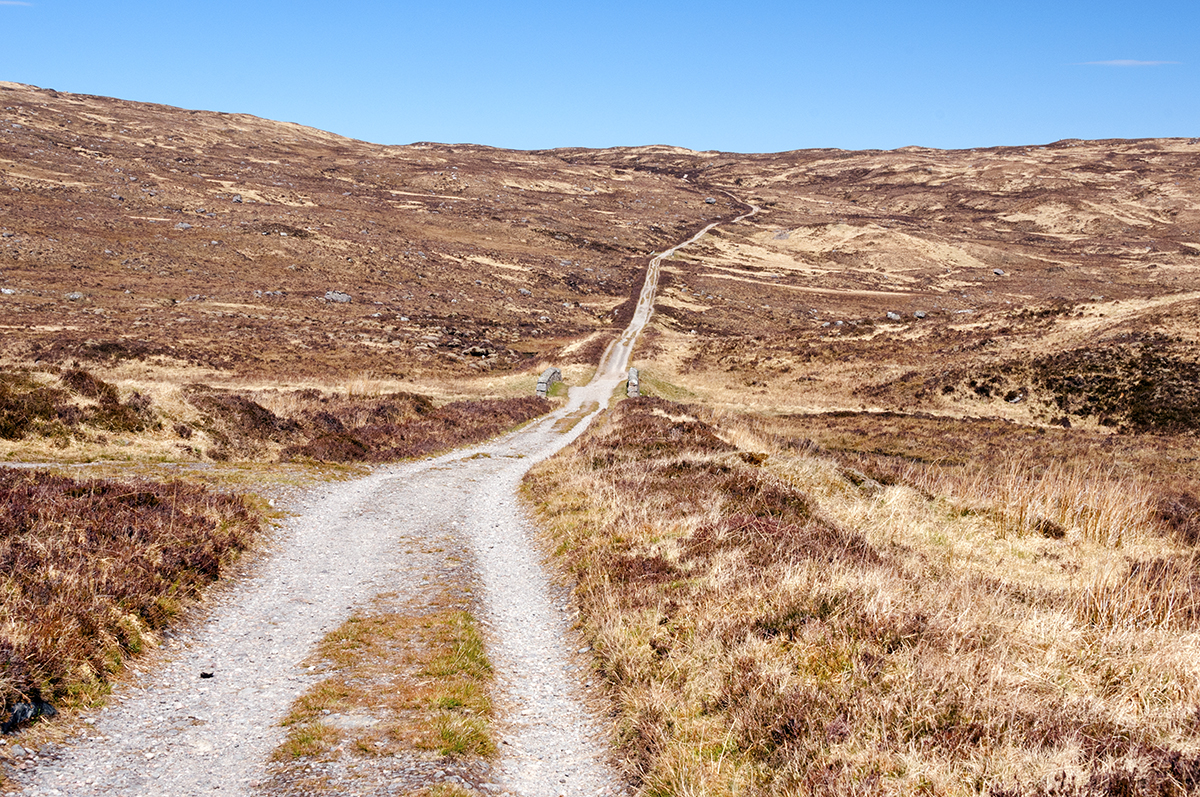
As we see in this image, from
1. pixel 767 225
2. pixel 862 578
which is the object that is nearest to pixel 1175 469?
pixel 862 578

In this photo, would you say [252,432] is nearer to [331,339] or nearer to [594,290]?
[331,339]

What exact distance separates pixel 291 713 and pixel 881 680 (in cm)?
538

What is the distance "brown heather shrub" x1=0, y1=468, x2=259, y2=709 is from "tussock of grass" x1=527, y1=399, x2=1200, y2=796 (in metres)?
5.14

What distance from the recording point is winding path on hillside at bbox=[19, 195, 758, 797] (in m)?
5.62

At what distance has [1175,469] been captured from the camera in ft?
87.0

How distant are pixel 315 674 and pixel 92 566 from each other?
3237 millimetres

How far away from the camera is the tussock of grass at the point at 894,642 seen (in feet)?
16.1

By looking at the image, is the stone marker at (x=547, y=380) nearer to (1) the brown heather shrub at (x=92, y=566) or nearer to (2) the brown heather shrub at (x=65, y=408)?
(2) the brown heather shrub at (x=65, y=408)

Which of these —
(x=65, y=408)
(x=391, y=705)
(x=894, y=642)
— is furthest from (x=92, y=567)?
(x=65, y=408)

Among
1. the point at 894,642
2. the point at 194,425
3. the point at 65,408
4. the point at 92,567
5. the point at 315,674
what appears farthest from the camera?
A: the point at 194,425

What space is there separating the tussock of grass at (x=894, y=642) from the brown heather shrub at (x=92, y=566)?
16.9 ft

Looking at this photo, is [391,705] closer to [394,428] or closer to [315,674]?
[315,674]

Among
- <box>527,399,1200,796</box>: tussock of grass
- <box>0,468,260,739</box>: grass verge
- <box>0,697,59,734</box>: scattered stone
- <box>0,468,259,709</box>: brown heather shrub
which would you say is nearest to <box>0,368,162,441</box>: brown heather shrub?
<box>0,468,259,709</box>: brown heather shrub

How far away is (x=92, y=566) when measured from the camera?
27.3 ft
